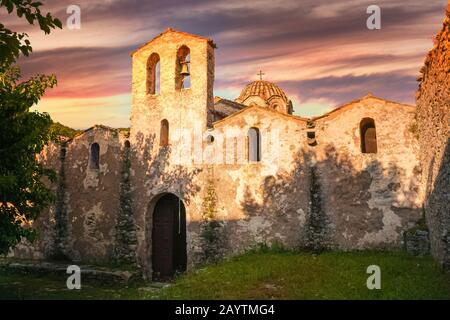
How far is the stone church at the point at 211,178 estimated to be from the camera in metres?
12.1

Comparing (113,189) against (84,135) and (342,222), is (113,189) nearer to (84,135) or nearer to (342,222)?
(84,135)

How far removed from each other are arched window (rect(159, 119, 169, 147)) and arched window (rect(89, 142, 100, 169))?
10.8 ft

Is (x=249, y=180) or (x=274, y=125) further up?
(x=274, y=125)

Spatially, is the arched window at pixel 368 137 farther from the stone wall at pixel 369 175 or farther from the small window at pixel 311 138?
the small window at pixel 311 138

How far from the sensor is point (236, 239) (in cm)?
1327

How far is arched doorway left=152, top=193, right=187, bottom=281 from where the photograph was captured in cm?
1467

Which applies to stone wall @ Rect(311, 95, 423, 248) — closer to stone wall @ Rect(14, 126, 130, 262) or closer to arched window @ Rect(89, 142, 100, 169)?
stone wall @ Rect(14, 126, 130, 262)

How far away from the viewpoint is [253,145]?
15.2 meters

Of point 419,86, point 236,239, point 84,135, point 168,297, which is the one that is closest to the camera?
point 168,297
